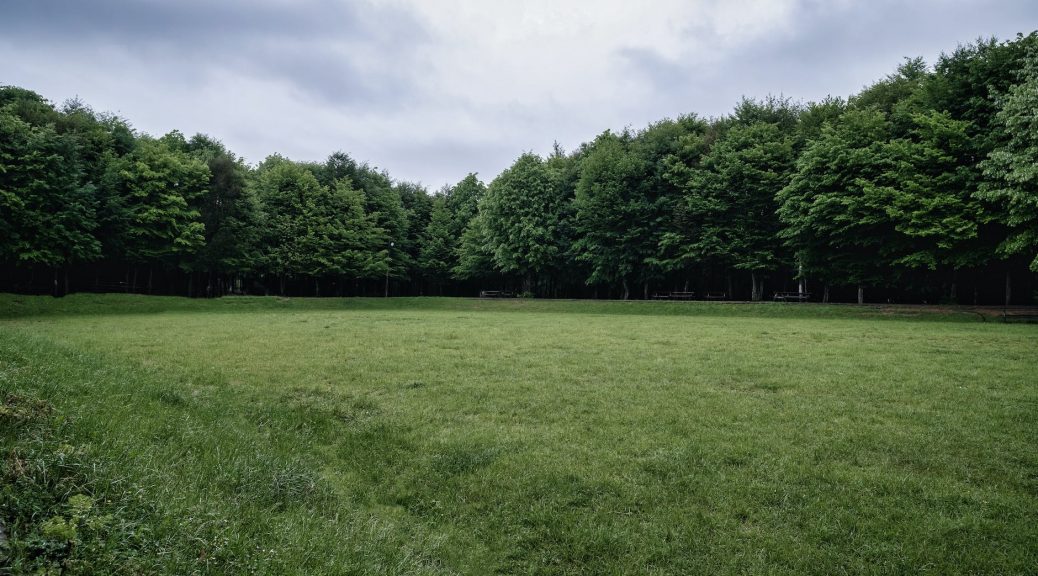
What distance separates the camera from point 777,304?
116ft

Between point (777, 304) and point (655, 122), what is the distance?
28.4 metres

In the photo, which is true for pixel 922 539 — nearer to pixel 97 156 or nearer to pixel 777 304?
pixel 777 304

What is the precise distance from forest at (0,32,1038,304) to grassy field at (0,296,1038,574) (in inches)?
887

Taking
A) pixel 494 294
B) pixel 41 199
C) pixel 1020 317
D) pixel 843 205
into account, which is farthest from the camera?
pixel 494 294

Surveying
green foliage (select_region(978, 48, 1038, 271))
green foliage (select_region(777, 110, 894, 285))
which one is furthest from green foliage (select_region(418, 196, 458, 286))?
green foliage (select_region(978, 48, 1038, 271))

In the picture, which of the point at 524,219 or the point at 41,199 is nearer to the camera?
the point at 41,199

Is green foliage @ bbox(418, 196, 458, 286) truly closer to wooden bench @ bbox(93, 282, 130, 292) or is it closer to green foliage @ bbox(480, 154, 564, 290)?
green foliage @ bbox(480, 154, 564, 290)

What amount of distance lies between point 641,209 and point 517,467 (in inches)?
1698

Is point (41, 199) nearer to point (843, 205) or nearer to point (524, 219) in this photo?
point (524, 219)

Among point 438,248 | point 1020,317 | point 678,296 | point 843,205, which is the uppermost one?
point 843,205

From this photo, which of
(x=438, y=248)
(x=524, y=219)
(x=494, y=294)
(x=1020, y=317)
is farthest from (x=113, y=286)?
(x=1020, y=317)

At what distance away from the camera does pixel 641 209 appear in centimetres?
4678

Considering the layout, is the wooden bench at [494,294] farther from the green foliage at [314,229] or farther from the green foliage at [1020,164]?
the green foliage at [1020,164]

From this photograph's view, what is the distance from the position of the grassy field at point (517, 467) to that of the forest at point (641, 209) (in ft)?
73.9
